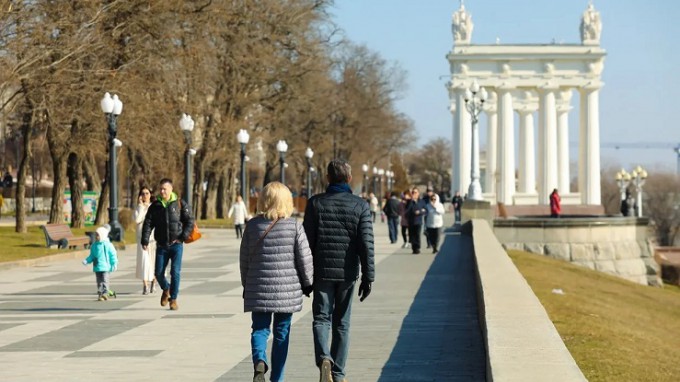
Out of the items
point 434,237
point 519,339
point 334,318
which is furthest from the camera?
point 434,237

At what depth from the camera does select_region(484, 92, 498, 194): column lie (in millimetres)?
115562

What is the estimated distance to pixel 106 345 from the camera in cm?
1438

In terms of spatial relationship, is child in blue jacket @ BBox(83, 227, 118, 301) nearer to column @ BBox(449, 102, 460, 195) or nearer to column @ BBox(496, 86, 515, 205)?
column @ BBox(496, 86, 515, 205)

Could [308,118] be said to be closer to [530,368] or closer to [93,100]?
[93,100]

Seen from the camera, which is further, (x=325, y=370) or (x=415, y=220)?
(x=415, y=220)

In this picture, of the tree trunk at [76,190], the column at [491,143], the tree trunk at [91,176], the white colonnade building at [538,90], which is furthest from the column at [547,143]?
the tree trunk at [76,190]

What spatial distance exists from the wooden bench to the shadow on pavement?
42.5 feet

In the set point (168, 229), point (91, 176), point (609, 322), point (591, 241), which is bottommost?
point (609, 322)

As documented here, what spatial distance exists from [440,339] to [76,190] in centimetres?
3262

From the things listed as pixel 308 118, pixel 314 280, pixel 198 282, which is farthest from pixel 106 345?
pixel 308 118

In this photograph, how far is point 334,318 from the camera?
36.4 feet

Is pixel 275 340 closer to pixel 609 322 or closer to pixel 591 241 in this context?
pixel 609 322

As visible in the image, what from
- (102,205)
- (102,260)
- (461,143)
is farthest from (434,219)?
(461,143)

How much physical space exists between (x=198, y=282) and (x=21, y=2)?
13336mm
